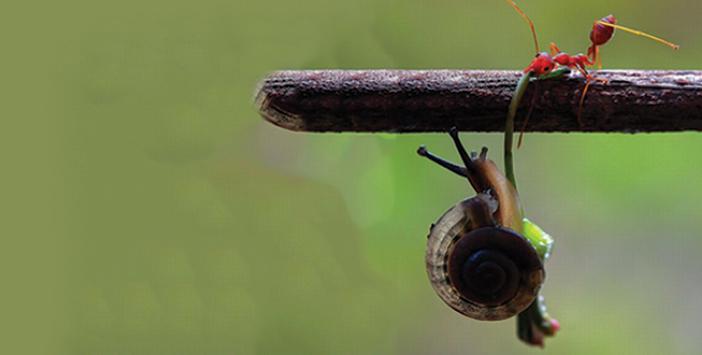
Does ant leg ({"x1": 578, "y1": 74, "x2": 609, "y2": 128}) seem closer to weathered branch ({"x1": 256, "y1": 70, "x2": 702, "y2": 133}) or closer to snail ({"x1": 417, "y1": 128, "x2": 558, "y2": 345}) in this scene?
weathered branch ({"x1": 256, "y1": 70, "x2": 702, "y2": 133})

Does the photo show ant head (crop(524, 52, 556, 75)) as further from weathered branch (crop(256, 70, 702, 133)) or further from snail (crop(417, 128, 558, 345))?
snail (crop(417, 128, 558, 345))

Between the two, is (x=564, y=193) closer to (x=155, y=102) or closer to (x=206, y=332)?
(x=206, y=332)

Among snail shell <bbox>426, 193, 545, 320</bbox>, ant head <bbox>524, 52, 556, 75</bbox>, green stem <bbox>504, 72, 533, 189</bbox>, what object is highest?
Result: ant head <bbox>524, 52, 556, 75</bbox>

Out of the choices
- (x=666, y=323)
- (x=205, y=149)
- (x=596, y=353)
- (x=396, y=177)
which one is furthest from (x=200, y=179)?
(x=666, y=323)

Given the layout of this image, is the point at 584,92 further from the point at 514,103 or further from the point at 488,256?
the point at 488,256

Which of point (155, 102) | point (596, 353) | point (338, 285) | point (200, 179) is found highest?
point (155, 102)

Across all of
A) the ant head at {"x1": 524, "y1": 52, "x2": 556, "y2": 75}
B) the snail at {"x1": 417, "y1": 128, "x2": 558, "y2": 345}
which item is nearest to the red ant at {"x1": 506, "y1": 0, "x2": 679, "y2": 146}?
the ant head at {"x1": 524, "y1": 52, "x2": 556, "y2": 75}

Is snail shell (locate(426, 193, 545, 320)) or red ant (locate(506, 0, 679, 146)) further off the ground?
red ant (locate(506, 0, 679, 146))
